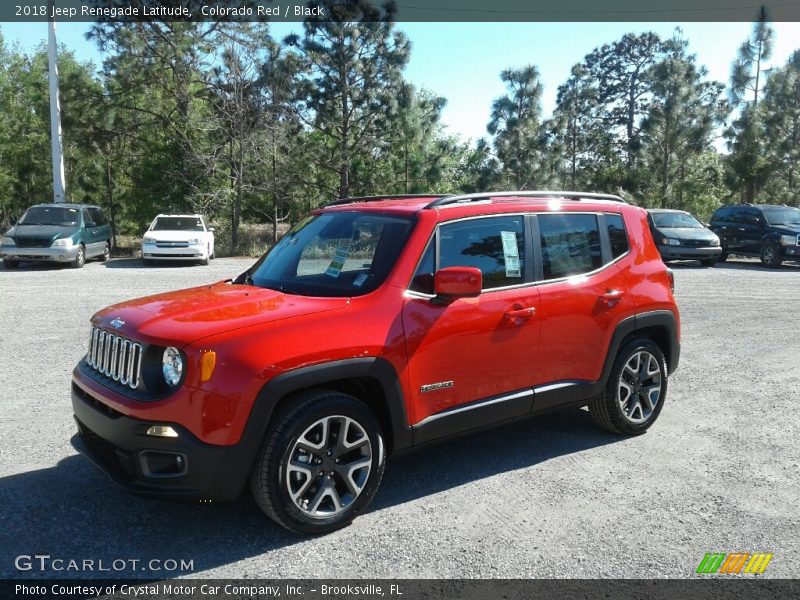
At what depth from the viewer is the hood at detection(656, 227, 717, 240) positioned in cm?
1975

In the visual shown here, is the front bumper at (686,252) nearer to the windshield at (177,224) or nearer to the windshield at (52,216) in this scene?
the windshield at (177,224)

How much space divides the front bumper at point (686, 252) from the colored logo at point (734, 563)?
1721cm

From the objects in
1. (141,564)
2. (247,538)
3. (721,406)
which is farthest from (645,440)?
(141,564)

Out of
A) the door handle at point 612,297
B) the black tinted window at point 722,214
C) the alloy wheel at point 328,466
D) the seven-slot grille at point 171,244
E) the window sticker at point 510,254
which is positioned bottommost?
the alloy wheel at point 328,466

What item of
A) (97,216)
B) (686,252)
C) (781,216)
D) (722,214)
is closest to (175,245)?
(97,216)

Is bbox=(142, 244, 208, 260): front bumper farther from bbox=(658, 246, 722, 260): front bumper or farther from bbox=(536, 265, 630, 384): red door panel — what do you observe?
bbox=(536, 265, 630, 384): red door panel

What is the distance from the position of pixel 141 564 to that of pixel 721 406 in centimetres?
504

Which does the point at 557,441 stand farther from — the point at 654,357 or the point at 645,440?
the point at 654,357

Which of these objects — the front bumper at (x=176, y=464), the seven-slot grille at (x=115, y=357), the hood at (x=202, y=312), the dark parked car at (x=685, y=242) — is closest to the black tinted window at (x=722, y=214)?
the dark parked car at (x=685, y=242)

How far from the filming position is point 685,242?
774 inches

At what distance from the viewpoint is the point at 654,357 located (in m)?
5.43

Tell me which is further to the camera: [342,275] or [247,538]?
[342,275]

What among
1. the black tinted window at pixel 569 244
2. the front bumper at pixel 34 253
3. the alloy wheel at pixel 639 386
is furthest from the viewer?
the front bumper at pixel 34 253

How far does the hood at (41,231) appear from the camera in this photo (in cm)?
1767
